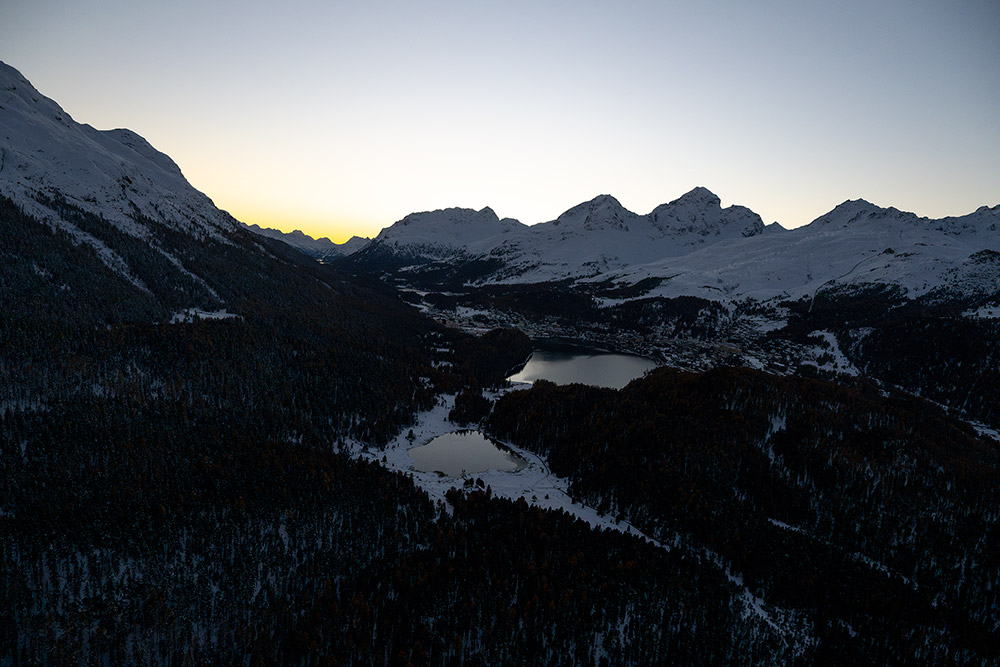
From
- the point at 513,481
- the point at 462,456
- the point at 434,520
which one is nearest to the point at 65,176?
the point at 462,456

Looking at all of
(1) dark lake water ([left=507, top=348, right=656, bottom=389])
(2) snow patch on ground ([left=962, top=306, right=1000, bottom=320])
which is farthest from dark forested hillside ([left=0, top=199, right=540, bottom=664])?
(2) snow patch on ground ([left=962, top=306, right=1000, bottom=320])

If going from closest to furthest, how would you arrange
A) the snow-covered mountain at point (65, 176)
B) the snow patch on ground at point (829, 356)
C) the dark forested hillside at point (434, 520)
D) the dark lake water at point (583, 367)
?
the dark forested hillside at point (434, 520)
the snow-covered mountain at point (65, 176)
the dark lake water at point (583, 367)
the snow patch on ground at point (829, 356)

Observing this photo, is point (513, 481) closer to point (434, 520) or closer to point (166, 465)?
point (434, 520)

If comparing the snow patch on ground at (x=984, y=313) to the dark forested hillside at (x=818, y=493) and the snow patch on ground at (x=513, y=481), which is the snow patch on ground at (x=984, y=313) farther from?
the snow patch on ground at (x=513, y=481)

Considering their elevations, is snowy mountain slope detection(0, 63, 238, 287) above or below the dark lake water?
above

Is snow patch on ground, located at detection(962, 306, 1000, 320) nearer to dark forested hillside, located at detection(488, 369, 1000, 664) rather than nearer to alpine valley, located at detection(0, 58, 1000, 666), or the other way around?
alpine valley, located at detection(0, 58, 1000, 666)

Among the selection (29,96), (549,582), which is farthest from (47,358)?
(29,96)

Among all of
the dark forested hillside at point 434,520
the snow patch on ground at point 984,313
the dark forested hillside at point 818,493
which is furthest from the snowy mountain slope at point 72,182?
the snow patch on ground at point 984,313

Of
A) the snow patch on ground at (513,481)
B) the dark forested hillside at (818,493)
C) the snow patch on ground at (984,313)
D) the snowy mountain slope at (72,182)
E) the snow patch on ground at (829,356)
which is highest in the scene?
the snowy mountain slope at (72,182)
